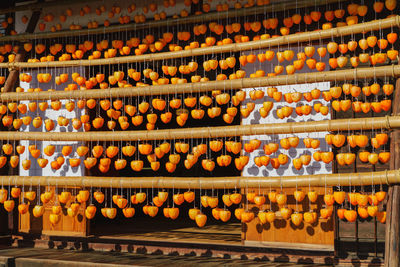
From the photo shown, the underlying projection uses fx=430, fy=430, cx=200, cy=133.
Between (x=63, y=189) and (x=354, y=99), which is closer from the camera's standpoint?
(x=354, y=99)

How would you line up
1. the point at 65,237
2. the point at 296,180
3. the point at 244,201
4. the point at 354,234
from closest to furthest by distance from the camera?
1. the point at 296,180
2. the point at 354,234
3. the point at 244,201
4. the point at 65,237

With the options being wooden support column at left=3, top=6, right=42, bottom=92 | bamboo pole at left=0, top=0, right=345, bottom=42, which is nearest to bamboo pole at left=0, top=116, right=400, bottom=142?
wooden support column at left=3, top=6, right=42, bottom=92

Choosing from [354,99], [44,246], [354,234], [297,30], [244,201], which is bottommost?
[44,246]

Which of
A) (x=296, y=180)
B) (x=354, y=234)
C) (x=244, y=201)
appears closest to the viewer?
(x=296, y=180)

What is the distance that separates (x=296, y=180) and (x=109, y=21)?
5370mm

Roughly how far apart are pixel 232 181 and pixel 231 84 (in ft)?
4.82

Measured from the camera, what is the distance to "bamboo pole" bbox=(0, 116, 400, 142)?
548cm

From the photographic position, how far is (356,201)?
6.05m

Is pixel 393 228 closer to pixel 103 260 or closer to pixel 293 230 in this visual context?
pixel 293 230

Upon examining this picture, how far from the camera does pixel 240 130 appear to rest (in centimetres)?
632

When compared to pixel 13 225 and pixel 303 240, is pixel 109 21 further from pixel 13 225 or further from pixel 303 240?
pixel 303 240

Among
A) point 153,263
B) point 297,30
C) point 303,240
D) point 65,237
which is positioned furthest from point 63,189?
point 297,30

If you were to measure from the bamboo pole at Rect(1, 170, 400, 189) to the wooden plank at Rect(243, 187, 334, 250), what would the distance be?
4.52 ft

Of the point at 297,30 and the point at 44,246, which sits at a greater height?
the point at 297,30
